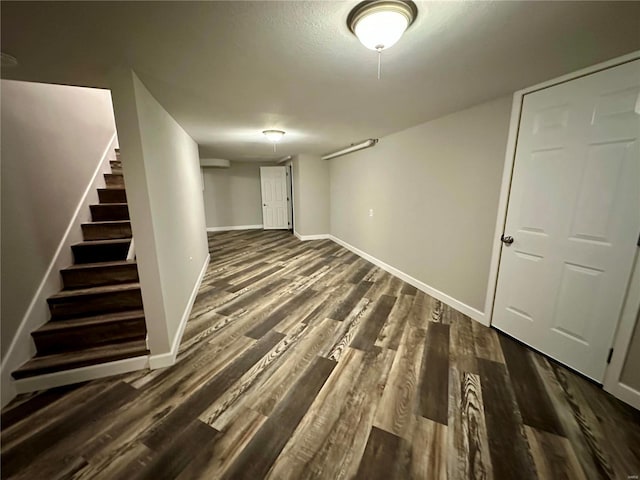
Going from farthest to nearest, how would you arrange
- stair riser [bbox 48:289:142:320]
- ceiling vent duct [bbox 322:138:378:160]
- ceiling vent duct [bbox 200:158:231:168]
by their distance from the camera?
ceiling vent duct [bbox 200:158:231:168] → ceiling vent duct [bbox 322:138:378:160] → stair riser [bbox 48:289:142:320]

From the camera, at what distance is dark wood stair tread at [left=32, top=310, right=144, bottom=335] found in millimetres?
1850

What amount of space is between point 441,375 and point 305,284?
6.66 feet

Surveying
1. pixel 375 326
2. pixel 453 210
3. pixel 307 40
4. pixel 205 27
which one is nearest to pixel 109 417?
pixel 375 326

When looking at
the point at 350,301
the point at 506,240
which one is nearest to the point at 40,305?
the point at 350,301

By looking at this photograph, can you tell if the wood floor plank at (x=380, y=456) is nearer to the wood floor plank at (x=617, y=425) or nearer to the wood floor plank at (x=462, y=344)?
the wood floor plank at (x=462, y=344)

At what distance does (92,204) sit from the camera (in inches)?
105

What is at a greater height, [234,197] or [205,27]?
[205,27]

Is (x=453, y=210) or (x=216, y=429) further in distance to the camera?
(x=453, y=210)

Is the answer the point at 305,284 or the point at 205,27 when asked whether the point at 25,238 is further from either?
the point at 305,284

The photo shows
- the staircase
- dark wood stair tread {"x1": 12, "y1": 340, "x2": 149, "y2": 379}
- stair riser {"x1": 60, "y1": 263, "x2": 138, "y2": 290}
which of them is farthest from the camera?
stair riser {"x1": 60, "y1": 263, "x2": 138, "y2": 290}

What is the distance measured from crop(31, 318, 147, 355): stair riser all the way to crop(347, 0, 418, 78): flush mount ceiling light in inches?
97.2

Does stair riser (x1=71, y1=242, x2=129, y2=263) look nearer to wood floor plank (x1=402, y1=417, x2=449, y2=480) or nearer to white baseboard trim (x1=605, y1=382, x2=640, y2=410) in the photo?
wood floor plank (x1=402, y1=417, x2=449, y2=480)

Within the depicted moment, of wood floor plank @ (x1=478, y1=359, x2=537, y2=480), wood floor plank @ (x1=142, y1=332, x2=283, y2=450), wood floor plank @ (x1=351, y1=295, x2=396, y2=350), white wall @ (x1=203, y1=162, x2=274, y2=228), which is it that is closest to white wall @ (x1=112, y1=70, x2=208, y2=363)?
wood floor plank @ (x1=142, y1=332, x2=283, y2=450)

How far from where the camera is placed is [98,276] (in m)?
2.22
